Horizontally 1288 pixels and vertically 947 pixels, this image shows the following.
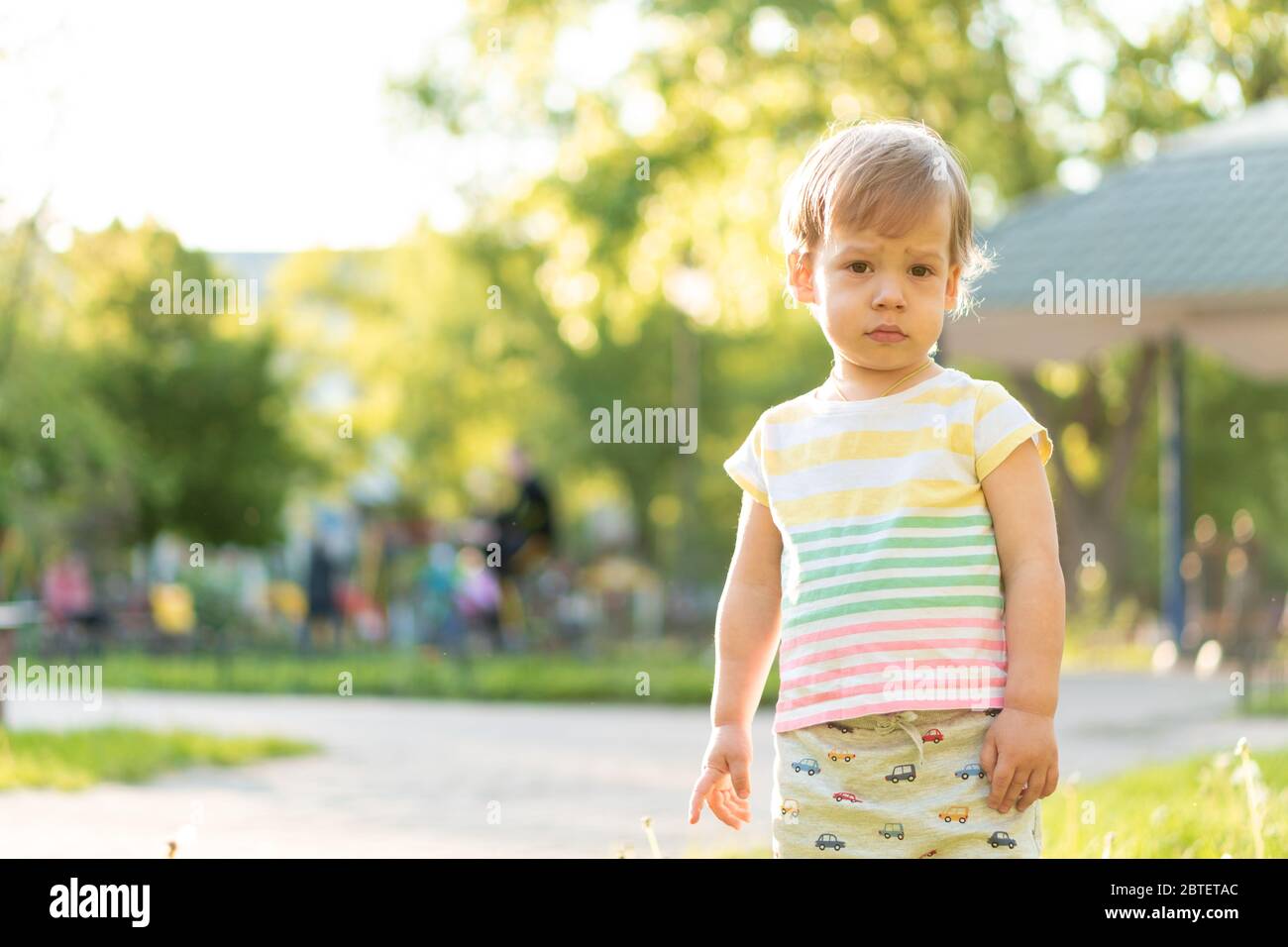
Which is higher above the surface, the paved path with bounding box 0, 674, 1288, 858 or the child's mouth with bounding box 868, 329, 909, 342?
the child's mouth with bounding box 868, 329, 909, 342

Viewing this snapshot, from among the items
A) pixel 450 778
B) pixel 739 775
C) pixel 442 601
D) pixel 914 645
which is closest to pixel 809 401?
pixel 914 645

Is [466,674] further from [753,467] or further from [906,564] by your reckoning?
[906,564]

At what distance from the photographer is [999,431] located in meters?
2.82

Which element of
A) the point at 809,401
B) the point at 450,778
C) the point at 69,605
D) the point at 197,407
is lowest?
the point at 450,778

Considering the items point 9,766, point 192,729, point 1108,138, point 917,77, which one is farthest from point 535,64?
point 9,766

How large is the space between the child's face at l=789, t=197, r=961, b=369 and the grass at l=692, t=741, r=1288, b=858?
132cm

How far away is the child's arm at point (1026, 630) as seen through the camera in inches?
108

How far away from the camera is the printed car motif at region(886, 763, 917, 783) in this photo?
9.16ft

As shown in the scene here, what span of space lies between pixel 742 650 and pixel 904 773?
0.41m

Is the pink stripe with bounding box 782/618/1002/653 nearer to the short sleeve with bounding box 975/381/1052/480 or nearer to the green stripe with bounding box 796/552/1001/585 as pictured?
the green stripe with bounding box 796/552/1001/585

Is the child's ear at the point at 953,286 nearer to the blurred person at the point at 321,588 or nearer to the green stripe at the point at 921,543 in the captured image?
the green stripe at the point at 921,543

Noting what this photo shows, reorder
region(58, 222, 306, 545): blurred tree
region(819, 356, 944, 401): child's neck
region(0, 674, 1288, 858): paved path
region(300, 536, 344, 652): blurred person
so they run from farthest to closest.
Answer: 1. region(58, 222, 306, 545): blurred tree
2. region(300, 536, 344, 652): blurred person
3. region(0, 674, 1288, 858): paved path
4. region(819, 356, 944, 401): child's neck

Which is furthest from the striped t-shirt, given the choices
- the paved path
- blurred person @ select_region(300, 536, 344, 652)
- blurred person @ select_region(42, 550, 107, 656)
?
blurred person @ select_region(42, 550, 107, 656)
